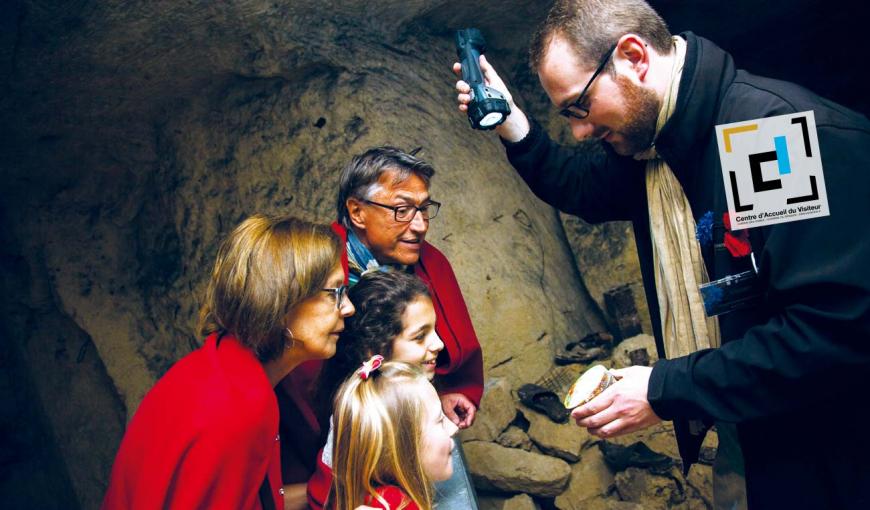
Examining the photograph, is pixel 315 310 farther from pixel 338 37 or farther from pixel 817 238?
pixel 338 37

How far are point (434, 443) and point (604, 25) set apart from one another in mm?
1366

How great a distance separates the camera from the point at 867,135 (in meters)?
1.73

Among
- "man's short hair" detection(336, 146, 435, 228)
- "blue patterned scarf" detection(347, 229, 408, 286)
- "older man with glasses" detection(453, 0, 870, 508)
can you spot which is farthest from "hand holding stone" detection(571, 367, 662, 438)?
"man's short hair" detection(336, 146, 435, 228)

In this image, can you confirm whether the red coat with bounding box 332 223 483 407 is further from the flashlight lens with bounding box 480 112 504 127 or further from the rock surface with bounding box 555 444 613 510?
the rock surface with bounding box 555 444 613 510

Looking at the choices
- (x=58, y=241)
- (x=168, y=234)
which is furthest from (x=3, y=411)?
(x=168, y=234)

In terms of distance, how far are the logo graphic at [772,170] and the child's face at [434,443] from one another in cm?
103

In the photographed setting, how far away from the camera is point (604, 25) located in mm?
2059

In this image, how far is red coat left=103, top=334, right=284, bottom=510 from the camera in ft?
6.25

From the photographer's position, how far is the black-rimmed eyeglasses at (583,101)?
2057 mm

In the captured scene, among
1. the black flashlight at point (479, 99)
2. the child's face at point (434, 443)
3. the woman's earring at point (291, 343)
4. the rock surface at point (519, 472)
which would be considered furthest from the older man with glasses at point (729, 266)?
the rock surface at point (519, 472)

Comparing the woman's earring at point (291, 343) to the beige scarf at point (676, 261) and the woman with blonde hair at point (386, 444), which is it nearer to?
the woman with blonde hair at point (386, 444)

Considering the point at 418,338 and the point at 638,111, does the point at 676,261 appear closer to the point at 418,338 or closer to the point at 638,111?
the point at 638,111

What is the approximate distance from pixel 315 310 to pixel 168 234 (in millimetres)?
2490

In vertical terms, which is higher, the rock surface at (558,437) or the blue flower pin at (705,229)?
the blue flower pin at (705,229)
